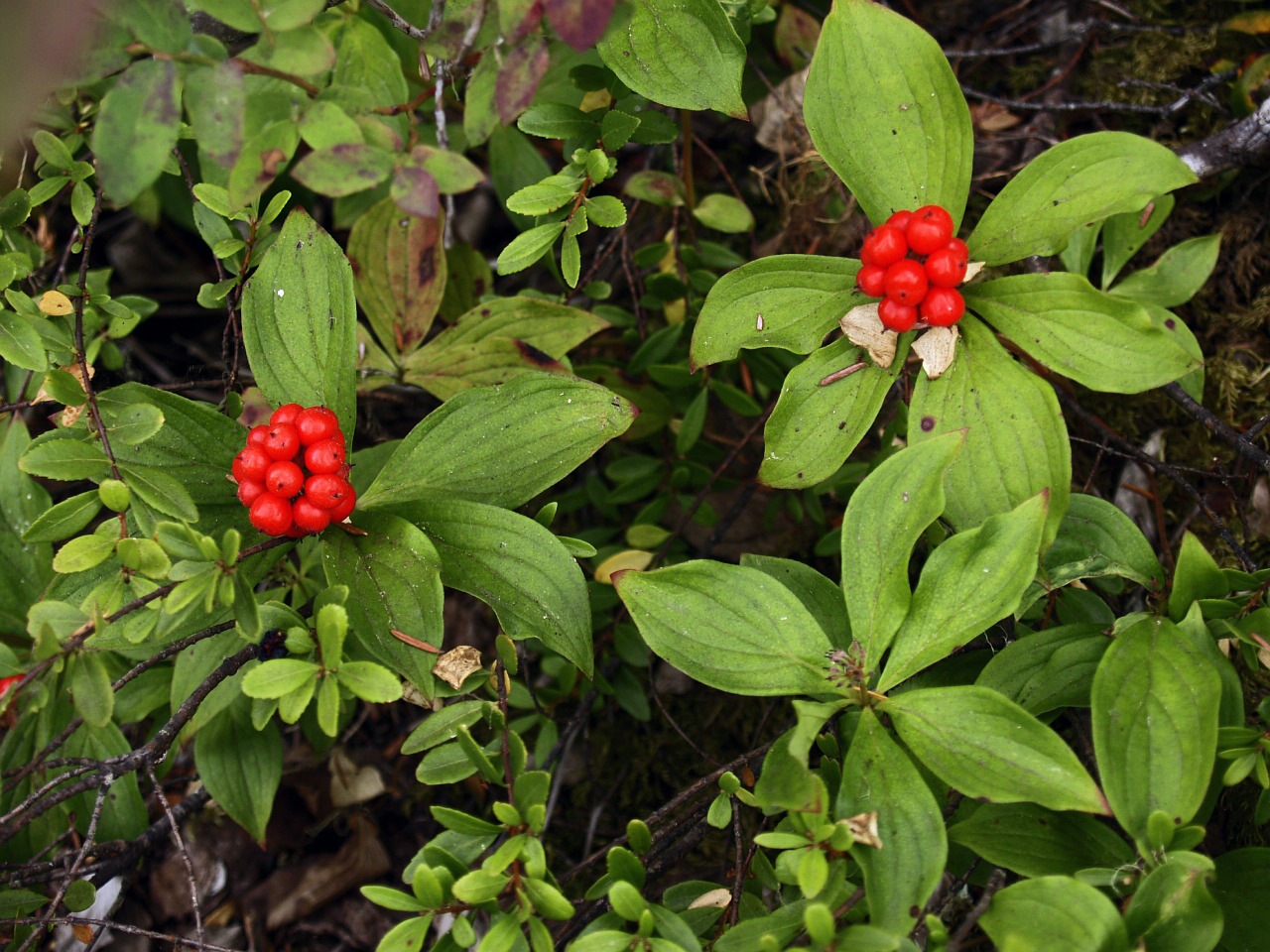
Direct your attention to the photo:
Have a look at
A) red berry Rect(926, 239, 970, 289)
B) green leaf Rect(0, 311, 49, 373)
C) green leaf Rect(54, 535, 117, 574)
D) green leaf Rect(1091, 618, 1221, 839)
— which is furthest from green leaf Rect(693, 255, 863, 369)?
green leaf Rect(0, 311, 49, 373)

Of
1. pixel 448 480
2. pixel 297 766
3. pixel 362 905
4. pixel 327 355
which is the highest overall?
pixel 327 355

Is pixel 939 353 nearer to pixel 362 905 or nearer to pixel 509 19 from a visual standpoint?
pixel 509 19

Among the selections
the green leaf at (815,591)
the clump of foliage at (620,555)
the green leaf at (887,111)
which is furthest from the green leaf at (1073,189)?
the green leaf at (815,591)

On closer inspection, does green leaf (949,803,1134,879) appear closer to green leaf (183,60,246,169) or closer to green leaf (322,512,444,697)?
green leaf (322,512,444,697)

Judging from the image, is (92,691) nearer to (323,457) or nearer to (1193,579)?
(323,457)

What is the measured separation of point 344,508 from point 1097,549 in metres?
1.78

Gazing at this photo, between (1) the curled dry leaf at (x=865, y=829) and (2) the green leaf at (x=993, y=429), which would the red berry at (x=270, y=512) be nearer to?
(1) the curled dry leaf at (x=865, y=829)

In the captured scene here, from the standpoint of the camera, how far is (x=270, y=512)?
72.2 inches

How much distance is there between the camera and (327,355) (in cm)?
214

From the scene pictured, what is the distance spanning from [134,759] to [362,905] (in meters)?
1.48

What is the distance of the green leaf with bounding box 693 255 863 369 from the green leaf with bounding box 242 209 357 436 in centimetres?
86

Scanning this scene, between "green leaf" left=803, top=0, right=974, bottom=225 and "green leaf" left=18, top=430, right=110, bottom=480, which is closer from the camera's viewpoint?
"green leaf" left=18, top=430, right=110, bottom=480

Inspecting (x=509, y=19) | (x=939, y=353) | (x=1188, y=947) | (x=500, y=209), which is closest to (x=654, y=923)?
(x=1188, y=947)

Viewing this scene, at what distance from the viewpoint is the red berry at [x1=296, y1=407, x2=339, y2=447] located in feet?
6.14
